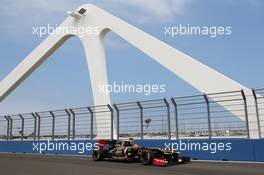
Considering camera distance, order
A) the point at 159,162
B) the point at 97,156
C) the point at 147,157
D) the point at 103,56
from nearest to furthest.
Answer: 1. the point at 159,162
2. the point at 147,157
3. the point at 97,156
4. the point at 103,56

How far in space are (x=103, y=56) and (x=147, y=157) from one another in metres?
14.4

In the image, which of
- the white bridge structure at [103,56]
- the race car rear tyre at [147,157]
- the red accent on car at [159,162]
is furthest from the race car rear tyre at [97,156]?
the white bridge structure at [103,56]

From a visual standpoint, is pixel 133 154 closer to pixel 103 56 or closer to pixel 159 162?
pixel 159 162

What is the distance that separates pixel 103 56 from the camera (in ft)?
77.8

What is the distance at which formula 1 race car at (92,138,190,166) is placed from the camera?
390 inches

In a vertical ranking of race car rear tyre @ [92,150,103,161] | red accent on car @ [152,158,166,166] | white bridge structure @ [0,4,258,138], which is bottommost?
red accent on car @ [152,158,166,166]

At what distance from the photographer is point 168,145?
12.2m

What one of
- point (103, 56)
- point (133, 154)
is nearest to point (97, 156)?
point (133, 154)

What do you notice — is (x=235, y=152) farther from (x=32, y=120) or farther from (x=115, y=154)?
(x=32, y=120)

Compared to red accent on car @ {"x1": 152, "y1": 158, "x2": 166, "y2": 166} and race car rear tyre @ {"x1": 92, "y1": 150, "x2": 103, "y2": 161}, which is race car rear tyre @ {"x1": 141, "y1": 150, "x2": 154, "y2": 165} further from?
race car rear tyre @ {"x1": 92, "y1": 150, "x2": 103, "y2": 161}

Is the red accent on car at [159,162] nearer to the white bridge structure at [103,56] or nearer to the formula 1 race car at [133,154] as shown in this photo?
the formula 1 race car at [133,154]

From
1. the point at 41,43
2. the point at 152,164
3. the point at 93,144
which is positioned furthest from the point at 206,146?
the point at 41,43

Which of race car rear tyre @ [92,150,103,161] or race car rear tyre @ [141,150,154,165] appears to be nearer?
race car rear tyre @ [141,150,154,165]

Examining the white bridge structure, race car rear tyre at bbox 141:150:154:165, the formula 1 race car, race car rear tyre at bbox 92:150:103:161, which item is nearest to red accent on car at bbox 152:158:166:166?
the formula 1 race car
